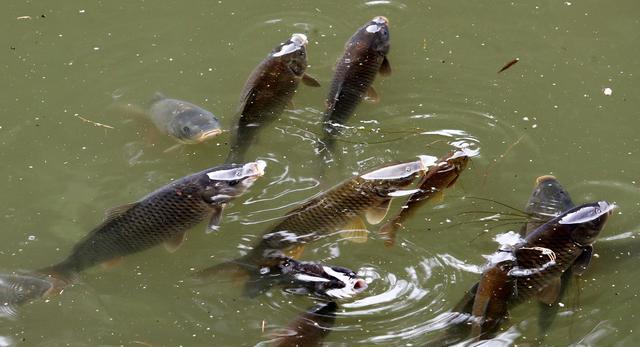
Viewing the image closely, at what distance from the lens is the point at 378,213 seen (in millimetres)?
4020

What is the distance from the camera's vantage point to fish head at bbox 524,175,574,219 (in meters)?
4.02

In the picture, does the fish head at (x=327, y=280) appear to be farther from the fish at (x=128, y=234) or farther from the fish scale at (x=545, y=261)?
the fish scale at (x=545, y=261)

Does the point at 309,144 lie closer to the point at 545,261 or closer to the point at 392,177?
the point at 392,177

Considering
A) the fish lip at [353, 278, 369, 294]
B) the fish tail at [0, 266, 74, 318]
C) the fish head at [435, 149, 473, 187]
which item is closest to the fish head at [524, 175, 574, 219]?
the fish head at [435, 149, 473, 187]

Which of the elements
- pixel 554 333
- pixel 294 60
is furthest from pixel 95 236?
pixel 554 333

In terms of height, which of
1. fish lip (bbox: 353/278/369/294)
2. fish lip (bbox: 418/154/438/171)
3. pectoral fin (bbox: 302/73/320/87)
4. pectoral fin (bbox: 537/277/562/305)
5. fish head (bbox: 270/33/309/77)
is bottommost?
pectoral fin (bbox: 537/277/562/305)

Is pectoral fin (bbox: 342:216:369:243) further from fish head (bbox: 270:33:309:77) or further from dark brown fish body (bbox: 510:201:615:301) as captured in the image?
fish head (bbox: 270:33:309:77)

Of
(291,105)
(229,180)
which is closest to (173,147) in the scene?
(229,180)

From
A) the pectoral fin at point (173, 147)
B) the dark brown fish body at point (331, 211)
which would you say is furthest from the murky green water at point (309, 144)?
the dark brown fish body at point (331, 211)

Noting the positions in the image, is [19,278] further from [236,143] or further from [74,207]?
[236,143]

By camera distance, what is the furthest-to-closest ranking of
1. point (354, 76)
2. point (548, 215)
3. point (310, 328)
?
point (354, 76), point (548, 215), point (310, 328)

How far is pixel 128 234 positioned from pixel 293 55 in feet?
4.41

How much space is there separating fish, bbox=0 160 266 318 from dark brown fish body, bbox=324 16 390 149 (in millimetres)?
848

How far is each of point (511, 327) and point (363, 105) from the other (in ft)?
5.00
